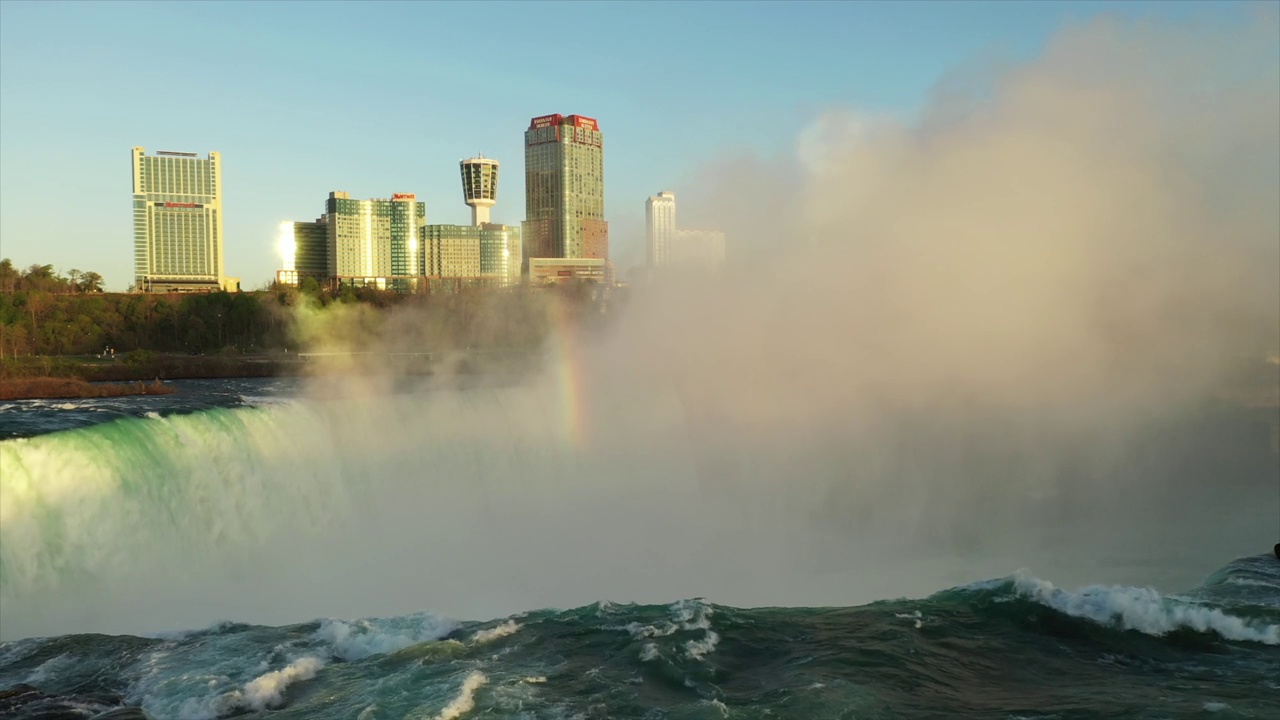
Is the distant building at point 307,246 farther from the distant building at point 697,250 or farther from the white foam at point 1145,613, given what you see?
the white foam at point 1145,613

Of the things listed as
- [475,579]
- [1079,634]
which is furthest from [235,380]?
[1079,634]

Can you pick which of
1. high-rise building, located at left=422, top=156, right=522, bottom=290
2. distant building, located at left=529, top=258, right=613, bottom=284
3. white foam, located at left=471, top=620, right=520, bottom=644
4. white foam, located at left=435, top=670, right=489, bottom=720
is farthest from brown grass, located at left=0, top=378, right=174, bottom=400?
high-rise building, located at left=422, top=156, right=522, bottom=290

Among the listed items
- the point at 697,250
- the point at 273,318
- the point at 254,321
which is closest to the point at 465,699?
the point at 697,250

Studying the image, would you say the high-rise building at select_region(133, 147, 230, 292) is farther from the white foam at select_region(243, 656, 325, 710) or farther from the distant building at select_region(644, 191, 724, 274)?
the white foam at select_region(243, 656, 325, 710)

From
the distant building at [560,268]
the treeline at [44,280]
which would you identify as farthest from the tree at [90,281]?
the distant building at [560,268]

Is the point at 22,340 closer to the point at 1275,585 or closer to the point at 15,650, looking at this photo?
the point at 15,650
